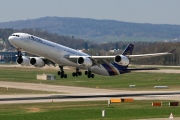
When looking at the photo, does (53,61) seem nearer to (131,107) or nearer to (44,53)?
(44,53)

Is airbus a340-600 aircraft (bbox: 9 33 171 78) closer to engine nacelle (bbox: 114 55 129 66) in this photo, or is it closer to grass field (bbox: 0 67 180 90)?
engine nacelle (bbox: 114 55 129 66)

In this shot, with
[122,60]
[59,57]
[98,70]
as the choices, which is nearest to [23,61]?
[59,57]

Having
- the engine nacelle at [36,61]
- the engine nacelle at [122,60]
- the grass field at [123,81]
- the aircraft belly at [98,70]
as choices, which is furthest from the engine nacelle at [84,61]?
the grass field at [123,81]

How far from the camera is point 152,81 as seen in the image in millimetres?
143000

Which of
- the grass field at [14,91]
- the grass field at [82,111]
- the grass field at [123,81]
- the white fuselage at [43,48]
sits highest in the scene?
the white fuselage at [43,48]

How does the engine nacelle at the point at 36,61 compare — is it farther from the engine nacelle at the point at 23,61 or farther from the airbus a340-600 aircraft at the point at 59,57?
the engine nacelle at the point at 23,61

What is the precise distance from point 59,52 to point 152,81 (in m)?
52.1

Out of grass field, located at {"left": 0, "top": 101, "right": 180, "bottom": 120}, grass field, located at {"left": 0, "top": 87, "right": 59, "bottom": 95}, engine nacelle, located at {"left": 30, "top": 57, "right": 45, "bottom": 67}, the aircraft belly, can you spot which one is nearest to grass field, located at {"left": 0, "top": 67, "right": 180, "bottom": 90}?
the aircraft belly

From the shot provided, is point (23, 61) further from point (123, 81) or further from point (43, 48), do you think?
point (123, 81)

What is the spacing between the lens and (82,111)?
76125 millimetres

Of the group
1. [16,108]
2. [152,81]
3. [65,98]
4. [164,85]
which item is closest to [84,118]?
[16,108]

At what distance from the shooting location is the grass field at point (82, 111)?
70.7m

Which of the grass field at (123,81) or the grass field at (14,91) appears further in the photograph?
the grass field at (123,81)

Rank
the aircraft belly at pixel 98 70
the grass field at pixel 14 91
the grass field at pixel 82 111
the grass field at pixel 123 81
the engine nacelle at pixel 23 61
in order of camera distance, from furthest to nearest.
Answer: the grass field at pixel 123 81 → the grass field at pixel 14 91 → the aircraft belly at pixel 98 70 → the engine nacelle at pixel 23 61 → the grass field at pixel 82 111
